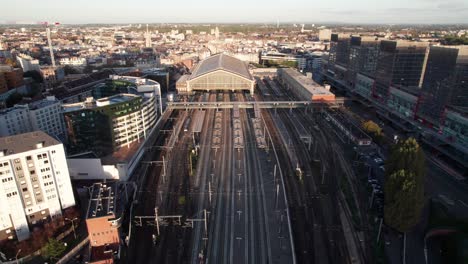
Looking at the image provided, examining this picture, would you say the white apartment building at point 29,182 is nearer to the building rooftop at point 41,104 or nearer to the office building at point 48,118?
the office building at point 48,118

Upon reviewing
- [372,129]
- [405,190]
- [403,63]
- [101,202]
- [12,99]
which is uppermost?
[403,63]

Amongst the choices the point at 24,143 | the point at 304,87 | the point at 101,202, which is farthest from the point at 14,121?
the point at 304,87

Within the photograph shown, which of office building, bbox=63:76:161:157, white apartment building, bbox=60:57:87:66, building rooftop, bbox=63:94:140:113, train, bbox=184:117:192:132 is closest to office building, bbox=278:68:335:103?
train, bbox=184:117:192:132

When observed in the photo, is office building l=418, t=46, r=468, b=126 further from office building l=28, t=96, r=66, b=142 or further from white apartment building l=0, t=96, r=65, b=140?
white apartment building l=0, t=96, r=65, b=140

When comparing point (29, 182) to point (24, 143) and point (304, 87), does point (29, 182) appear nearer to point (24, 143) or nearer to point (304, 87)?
point (24, 143)

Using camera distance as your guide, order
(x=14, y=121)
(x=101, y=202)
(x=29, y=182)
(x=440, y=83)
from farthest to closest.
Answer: (x=440, y=83), (x=14, y=121), (x=101, y=202), (x=29, y=182)

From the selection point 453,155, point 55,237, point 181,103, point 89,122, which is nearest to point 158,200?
point 55,237
